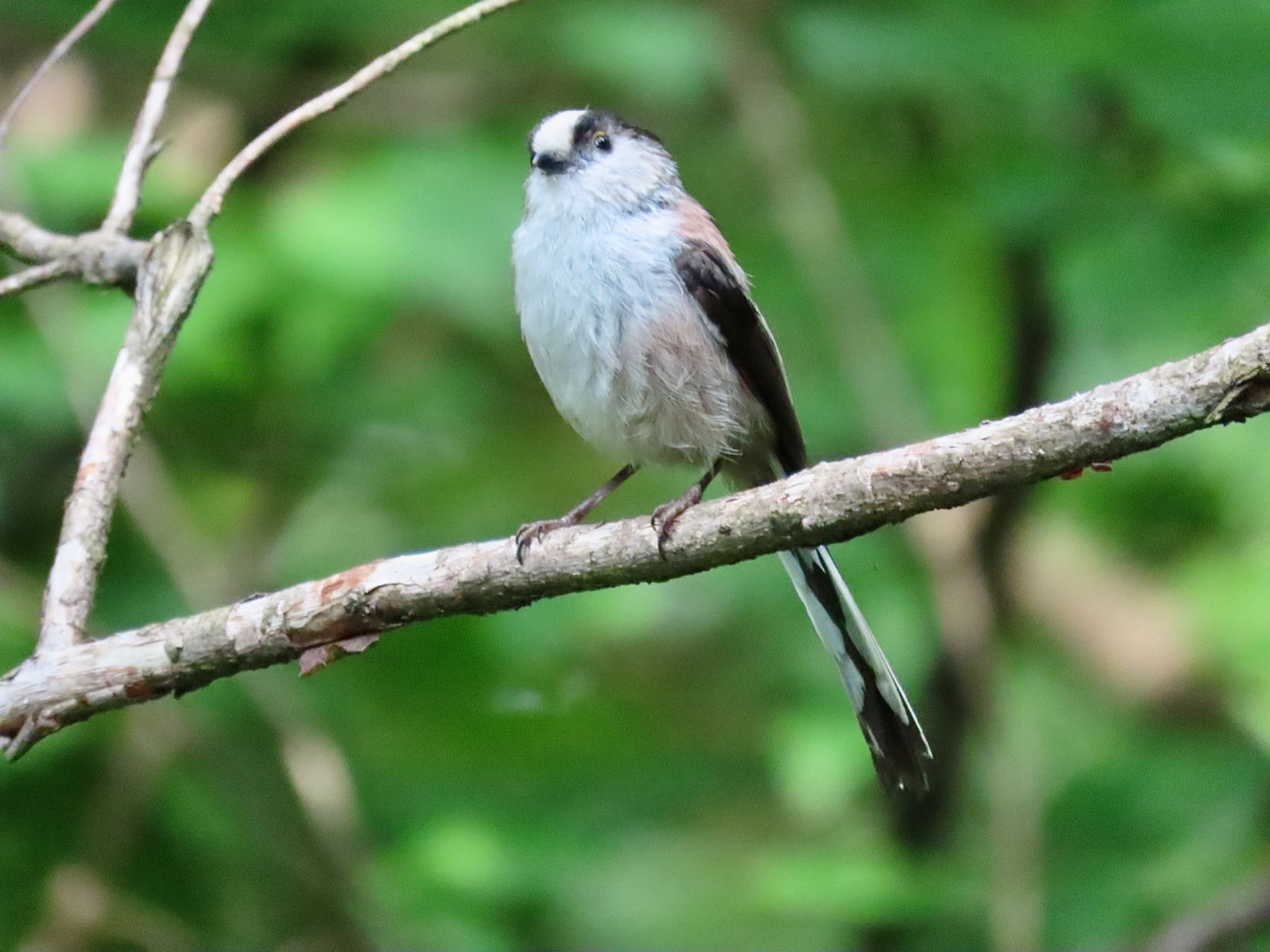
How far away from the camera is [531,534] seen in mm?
3270

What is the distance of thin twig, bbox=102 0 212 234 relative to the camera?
3.46 m

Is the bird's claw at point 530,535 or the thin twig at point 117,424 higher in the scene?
the thin twig at point 117,424

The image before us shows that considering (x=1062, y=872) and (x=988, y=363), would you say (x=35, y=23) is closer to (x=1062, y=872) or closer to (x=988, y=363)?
(x=988, y=363)

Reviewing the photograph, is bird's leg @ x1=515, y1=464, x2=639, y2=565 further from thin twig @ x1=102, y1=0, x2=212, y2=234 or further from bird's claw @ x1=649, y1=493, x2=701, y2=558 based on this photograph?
thin twig @ x1=102, y1=0, x2=212, y2=234

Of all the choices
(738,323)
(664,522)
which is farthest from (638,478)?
(664,522)

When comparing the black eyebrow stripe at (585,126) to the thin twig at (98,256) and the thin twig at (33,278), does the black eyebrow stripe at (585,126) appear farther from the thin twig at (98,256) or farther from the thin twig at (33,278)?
the thin twig at (33,278)

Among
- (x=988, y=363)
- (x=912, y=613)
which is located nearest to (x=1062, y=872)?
(x=912, y=613)

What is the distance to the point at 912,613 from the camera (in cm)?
613

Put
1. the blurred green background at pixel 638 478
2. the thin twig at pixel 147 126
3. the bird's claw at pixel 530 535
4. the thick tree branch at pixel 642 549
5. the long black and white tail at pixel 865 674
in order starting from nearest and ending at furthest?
the thick tree branch at pixel 642 549
the bird's claw at pixel 530 535
the thin twig at pixel 147 126
the long black and white tail at pixel 865 674
the blurred green background at pixel 638 478

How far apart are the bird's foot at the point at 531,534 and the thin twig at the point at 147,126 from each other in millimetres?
1272

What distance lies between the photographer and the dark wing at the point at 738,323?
425 cm

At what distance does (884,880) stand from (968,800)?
177cm

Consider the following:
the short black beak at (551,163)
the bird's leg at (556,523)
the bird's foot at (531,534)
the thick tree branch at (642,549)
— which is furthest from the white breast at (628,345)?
the thick tree branch at (642,549)

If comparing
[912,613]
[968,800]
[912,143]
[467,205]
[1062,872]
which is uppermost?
[912,143]
